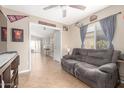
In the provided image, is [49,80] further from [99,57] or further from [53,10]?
[53,10]

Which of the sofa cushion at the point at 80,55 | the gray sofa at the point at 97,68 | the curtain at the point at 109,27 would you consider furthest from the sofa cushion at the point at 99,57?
the curtain at the point at 109,27

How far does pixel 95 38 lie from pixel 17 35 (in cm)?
308

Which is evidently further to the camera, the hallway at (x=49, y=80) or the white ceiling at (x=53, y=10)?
the white ceiling at (x=53, y=10)

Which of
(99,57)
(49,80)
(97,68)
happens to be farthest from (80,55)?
(49,80)

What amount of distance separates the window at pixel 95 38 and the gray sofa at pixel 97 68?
17.0 inches

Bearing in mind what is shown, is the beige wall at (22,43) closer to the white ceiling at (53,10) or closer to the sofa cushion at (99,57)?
the white ceiling at (53,10)

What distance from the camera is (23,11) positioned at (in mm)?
3949

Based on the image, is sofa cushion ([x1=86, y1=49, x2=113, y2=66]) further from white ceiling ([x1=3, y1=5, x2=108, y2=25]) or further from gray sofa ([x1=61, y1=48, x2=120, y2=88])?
white ceiling ([x1=3, y1=5, x2=108, y2=25])

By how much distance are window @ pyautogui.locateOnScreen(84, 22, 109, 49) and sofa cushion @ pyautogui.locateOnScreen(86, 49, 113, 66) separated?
0.44 meters

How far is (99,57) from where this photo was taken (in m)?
3.27

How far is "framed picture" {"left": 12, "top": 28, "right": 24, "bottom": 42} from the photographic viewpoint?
150 inches

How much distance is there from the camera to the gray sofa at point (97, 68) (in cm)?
225
